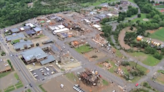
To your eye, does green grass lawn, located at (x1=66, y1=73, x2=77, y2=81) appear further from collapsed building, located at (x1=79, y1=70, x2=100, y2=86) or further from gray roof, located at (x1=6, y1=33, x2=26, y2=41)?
gray roof, located at (x1=6, y1=33, x2=26, y2=41)

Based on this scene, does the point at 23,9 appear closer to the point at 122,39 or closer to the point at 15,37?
the point at 15,37

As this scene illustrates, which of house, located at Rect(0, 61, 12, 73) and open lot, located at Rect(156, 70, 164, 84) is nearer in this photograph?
open lot, located at Rect(156, 70, 164, 84)

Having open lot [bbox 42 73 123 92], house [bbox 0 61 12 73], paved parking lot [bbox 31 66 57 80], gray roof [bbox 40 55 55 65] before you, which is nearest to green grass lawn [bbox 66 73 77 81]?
open lot [bbox 42 73 123 92]

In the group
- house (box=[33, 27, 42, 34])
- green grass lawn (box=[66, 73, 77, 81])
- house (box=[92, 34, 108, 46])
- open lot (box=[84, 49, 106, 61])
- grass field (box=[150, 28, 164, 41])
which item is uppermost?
house (box=[33, 27, 42, 34])

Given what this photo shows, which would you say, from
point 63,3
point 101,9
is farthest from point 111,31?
point 63,3

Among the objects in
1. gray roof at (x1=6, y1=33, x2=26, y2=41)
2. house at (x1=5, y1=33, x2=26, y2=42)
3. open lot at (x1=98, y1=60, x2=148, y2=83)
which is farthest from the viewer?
gray roof at (x1=6, y1=33, x2=26, y2=41)

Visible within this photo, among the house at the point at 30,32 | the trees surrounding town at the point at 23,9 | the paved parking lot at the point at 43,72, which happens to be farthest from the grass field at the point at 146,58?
the trees surrounding town at the point at 23,9

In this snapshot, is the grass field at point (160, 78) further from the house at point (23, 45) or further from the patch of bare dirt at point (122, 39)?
the house at point (23, 45)
